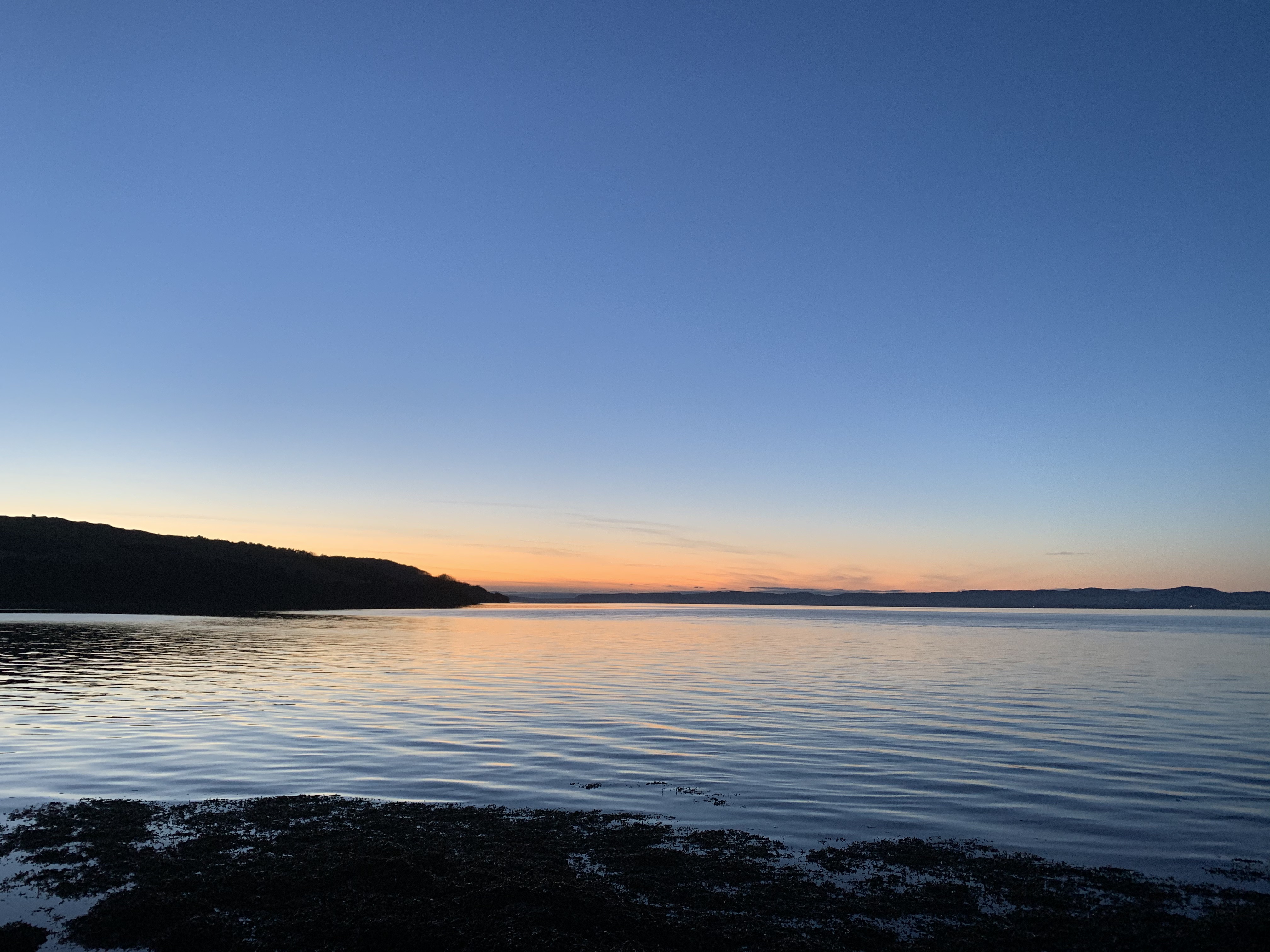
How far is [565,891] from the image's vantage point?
1106 cm

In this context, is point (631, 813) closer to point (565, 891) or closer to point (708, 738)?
point (565, 891)

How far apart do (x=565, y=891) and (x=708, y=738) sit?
15389 millimetres

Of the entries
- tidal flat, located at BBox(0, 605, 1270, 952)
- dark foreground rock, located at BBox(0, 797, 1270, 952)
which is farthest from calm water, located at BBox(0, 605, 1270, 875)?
dark foreground rock, located at BBox(0, 797, 1270, 952)

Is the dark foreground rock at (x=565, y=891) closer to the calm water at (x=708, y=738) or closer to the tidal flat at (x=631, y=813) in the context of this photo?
the tidal flat at (x=631, y=813)

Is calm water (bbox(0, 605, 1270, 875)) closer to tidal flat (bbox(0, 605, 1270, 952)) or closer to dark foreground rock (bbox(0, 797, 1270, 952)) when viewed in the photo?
tidal flat (bbox(0, 605, 1270, 952))

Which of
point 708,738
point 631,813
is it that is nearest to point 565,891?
point 631,813

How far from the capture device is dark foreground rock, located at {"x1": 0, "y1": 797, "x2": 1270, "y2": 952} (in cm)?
972

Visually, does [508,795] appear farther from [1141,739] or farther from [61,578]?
[61,578]

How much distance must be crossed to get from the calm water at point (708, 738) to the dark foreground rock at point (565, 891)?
2.00 m

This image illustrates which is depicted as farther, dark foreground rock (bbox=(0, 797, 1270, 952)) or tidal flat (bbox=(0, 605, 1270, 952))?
tidal flat (bbox=(0, 605, 1270, 952))

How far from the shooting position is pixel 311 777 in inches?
749

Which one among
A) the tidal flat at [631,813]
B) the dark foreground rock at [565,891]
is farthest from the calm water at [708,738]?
the dark foreground rock at [565,891]

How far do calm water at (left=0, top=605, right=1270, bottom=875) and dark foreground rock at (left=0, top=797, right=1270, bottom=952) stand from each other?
78.8 inches

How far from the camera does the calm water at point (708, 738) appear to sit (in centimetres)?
1666
